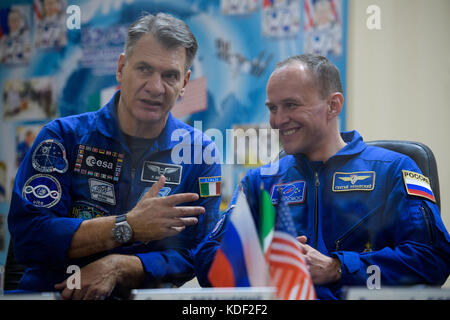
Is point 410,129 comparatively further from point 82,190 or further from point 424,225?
point 82,190

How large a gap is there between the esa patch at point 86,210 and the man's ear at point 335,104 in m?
0.90

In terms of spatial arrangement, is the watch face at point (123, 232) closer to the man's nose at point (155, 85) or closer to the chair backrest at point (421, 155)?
the man's nose at point (155, 85)

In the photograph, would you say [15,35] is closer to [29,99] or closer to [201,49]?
[29,99]

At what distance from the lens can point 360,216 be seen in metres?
1.55

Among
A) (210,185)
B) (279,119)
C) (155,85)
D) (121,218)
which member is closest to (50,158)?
(121,218)

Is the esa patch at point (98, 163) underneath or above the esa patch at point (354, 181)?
above

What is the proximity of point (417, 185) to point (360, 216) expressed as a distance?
0.23 m

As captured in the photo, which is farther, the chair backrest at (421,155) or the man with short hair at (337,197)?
the chair backrest at (421,155)

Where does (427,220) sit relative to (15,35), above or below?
below

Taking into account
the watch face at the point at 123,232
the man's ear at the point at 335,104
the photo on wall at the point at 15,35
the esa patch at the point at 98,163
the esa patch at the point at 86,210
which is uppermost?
the photo on wall at the point at 15,35

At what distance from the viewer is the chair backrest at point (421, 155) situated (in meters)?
1.69

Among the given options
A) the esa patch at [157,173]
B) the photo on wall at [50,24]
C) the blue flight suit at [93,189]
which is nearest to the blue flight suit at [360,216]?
the blue flight suit at [93,189]

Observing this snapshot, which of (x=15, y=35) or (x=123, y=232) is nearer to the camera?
(x=123, y=232)

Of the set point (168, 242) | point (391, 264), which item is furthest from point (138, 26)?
point (391, 264)
